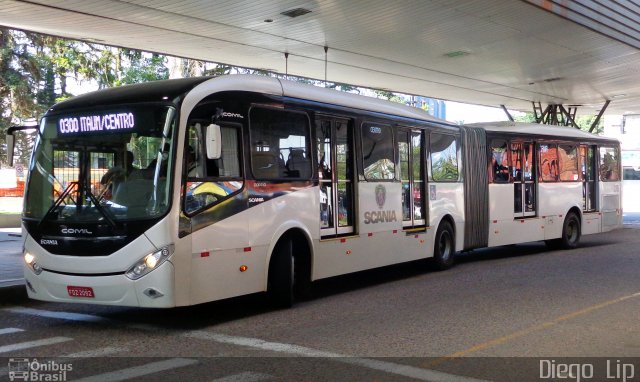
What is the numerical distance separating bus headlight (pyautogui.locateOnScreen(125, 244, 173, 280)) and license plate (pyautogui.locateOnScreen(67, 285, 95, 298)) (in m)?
0.53

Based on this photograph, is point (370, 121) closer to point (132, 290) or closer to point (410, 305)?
point (410, 305)

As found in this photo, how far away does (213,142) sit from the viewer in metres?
7.64

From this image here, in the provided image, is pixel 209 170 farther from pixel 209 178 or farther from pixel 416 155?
pixel 416 155

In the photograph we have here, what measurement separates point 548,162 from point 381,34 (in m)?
5.54

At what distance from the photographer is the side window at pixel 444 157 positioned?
13.3 m

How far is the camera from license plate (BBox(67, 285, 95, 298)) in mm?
7609

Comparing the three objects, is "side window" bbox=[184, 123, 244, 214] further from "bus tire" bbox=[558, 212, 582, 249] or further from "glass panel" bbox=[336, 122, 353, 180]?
"bus tire" bbox=[558, 212, 582, 249]

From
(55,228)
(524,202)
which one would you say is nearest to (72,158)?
(55,228)

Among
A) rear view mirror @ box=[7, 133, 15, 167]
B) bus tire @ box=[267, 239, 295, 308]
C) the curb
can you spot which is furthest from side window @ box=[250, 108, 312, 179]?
the curb

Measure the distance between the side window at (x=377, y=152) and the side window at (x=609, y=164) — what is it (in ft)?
32.0

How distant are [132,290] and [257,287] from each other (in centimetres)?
181

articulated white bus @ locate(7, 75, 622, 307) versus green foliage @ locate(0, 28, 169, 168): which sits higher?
green foliage @ locate(0, 28, 169, 168)

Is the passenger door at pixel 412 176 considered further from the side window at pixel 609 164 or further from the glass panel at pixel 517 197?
the side window at pixel 609 164

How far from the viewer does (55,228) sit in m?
7.95
